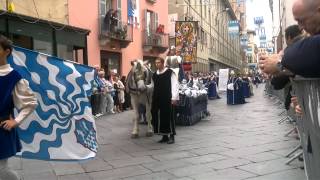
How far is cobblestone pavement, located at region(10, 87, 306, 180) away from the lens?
6.56 meters

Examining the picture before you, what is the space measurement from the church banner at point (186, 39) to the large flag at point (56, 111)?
2009 centimetres

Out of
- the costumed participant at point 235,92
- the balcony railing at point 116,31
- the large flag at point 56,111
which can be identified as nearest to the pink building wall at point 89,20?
the balcony railing at point 116,31

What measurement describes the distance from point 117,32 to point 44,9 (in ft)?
18.9

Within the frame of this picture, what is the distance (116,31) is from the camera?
23625 millimetres

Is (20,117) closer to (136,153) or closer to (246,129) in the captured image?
(136,153)

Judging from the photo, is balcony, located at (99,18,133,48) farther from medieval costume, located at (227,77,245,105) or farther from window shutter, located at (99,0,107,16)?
medieval costume, located at (227,77,245,105)

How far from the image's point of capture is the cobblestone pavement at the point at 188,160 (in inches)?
258

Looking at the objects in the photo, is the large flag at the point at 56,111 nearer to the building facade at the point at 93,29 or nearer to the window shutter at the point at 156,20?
the building facade at the point at 93,29

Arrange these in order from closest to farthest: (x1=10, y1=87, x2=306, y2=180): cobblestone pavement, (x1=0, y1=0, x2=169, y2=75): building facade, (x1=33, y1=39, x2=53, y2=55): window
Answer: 1. (x1=10, y1=87, x2=306, y2=180): cobblestone pavement
2. (x1=0, y1=0, x2=169, y2=75): building facade
3. (x1=33, y1=39, x2=53, y2=55): window

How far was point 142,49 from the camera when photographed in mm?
28453

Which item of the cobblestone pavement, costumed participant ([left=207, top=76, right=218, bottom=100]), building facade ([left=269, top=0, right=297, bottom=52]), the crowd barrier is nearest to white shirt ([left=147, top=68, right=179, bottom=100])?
the cobblestone pavement

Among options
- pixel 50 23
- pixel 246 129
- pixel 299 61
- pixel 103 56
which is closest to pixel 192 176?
pixel 299 61

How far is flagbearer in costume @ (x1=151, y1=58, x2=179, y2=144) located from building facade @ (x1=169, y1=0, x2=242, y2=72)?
79.8 ft

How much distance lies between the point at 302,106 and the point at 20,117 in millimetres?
2271
